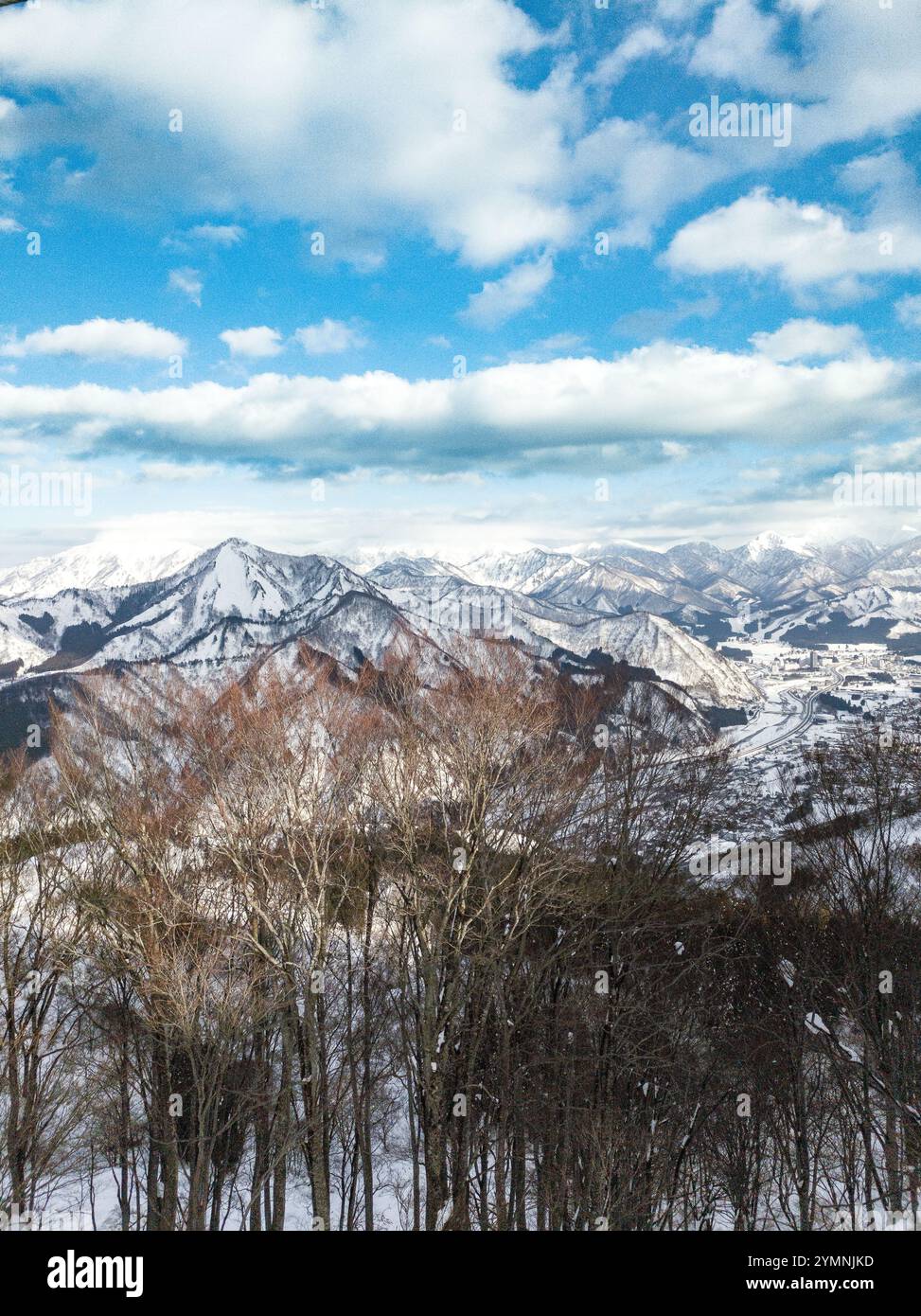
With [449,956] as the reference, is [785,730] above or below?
above

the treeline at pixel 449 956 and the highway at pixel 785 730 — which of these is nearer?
the treeline at pixel 449 956

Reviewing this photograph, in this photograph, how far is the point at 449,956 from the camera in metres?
12.9

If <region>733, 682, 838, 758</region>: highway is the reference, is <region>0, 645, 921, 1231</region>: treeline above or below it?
below

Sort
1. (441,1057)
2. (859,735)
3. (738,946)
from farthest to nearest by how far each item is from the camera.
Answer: (859,735), (738,946), (441,1057)

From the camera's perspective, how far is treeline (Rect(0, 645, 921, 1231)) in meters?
12.9

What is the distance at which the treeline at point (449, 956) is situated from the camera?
12.9 metres

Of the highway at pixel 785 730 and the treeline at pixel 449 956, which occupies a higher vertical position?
the highway at pixel 785 730

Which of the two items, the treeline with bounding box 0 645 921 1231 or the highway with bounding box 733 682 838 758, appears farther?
the highway with bounding box 733 682 838 758

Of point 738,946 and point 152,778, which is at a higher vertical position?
point 152,778

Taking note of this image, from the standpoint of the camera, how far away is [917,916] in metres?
17.9

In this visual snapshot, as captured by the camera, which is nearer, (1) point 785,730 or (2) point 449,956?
(2) point 449,956

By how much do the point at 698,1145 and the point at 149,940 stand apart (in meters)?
15.6
